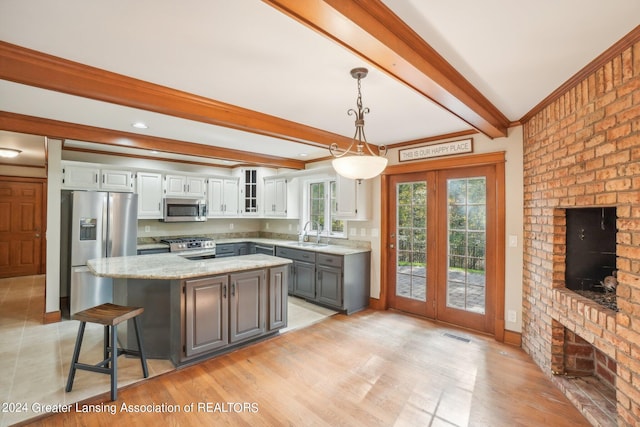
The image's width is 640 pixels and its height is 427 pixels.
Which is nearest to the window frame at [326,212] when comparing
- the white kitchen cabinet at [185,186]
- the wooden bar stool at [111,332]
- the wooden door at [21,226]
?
the white kitchen cabinet at [185,186]

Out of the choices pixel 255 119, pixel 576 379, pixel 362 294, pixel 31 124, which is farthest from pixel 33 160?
pixel 576 379

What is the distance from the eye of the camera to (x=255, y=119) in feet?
10.2

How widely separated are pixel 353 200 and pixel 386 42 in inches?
125

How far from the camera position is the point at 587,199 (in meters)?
2.18

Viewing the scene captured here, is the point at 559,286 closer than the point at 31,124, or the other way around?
the point at 559,286

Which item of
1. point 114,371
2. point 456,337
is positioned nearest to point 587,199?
point 456,337

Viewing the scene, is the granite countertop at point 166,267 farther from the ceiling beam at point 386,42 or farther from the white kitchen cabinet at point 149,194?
the ceiling beam at point 386,42

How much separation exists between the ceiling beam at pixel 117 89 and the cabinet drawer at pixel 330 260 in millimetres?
1956

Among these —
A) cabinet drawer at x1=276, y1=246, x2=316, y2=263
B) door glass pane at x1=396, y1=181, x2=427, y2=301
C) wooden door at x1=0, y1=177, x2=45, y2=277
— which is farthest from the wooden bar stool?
wooden door at x1=0, y1=177, x2=45, y2=277

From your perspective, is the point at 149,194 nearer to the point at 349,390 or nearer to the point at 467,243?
the point at 349,390

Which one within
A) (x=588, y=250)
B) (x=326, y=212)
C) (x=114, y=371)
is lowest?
(x=114, y=371)

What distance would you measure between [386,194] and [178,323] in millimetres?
3152

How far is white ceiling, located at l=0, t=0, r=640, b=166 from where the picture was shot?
1.54 meters

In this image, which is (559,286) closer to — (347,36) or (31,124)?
(347,36)
